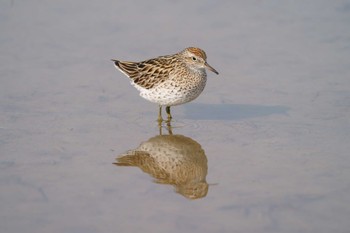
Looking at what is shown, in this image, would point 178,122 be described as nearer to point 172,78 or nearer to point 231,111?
point 172,78

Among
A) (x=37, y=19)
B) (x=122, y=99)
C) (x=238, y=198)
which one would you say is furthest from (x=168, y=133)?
(x=37, y=19)

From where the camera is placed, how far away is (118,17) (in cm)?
1529

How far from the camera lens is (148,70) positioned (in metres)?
12.4

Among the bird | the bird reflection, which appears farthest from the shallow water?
the bird

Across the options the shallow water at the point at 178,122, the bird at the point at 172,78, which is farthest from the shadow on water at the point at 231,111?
the bird at the point at 172,78

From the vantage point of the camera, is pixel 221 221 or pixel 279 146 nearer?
pixel 221 221

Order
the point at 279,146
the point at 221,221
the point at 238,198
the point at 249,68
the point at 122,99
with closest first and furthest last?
the point at 221,221 → the point at 238,198 → the point at 279,146 → the point at 122,99 → the point at 249,68

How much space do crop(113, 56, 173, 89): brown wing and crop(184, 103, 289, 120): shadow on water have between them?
32.1 inches

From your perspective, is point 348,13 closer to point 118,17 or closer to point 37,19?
point 118,17

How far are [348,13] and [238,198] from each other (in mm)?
7375

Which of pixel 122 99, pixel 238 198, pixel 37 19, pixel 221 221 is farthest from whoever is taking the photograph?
pixel 37 19

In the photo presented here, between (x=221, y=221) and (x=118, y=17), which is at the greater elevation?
(x=118, y=17)

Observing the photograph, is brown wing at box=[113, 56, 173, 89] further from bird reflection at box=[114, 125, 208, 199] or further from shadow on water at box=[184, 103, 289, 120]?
bird reflection at box=[114, 125, 208, 199]

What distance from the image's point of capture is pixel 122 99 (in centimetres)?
1257
